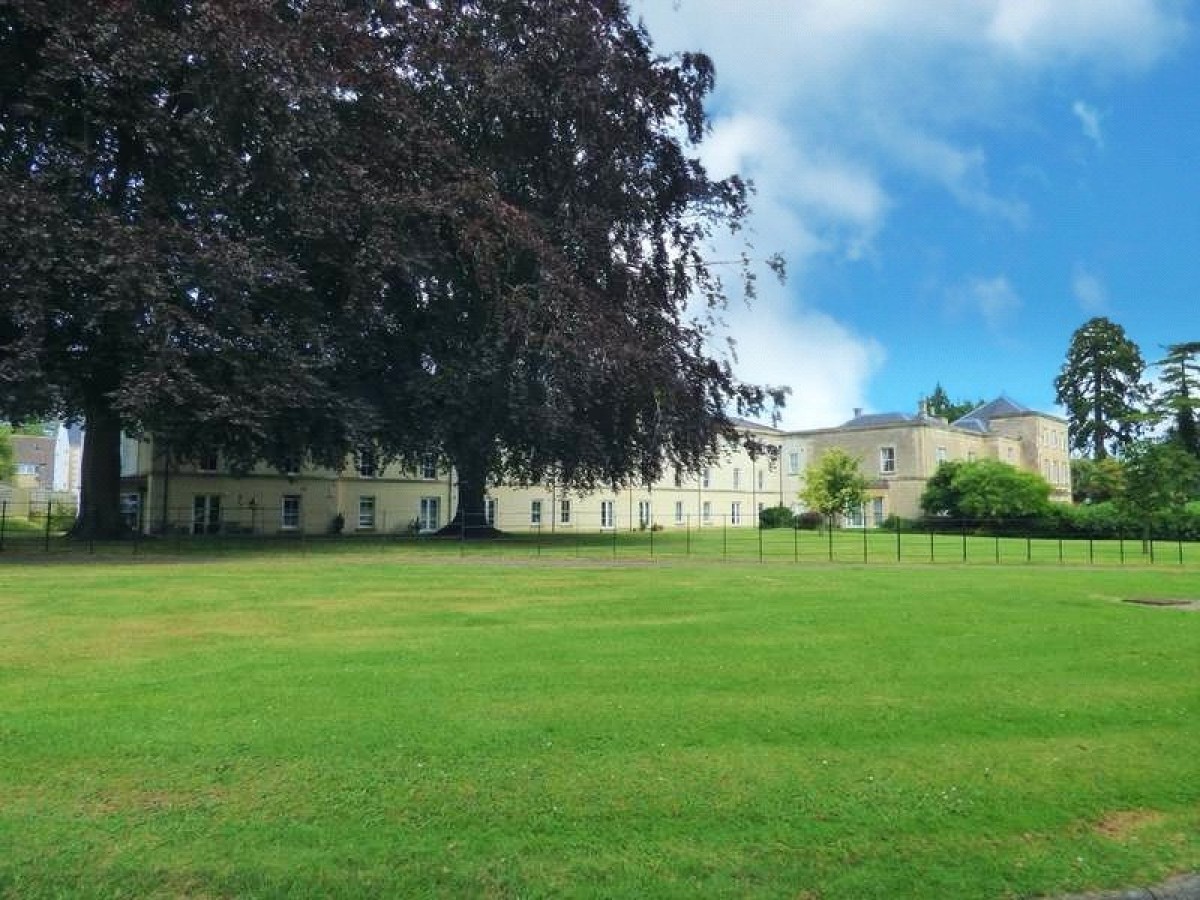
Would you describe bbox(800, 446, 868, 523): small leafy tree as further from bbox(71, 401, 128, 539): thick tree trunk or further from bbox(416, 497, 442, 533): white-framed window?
bbox(71, 401, 128, 539): thick tree trunk

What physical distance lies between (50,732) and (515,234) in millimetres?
23993

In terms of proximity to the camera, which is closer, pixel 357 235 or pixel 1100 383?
pixel 357 235

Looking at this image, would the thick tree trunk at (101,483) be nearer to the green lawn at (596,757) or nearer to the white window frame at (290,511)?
the white window frame at (290,511)

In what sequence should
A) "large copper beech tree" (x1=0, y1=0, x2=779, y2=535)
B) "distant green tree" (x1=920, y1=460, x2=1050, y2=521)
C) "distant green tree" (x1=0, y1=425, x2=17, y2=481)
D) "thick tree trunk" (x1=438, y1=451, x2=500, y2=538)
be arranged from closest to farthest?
"large copper beech tree" (x1=0, y1=0, x2=779, y2=535), "thick tree trunk" (x1=438, y1=451, x2=500, y2=538), "distant green tree" (x1=920, y1=460, x2=1050, y2=521), "distant green tree" (x1=0, y1=425, x2=17, y2=481)

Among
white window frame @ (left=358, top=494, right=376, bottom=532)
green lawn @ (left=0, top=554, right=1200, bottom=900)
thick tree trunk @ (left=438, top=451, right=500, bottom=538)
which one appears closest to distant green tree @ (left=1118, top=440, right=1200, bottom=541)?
thick tree trunk @ (left=438, top=451, right=500, bottom=538)

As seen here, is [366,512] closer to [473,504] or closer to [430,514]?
[430,514]

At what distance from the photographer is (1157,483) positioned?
35.5 metres

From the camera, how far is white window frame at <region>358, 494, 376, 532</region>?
2012 inches

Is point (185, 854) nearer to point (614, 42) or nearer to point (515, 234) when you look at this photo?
point (515, 234)

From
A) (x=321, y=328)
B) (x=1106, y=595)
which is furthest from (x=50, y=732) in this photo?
(x=321, y=328)

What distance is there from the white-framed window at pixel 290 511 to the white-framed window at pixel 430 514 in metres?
7.09

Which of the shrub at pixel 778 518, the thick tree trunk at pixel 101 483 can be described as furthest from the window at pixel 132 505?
the shrub at pixel 778 518

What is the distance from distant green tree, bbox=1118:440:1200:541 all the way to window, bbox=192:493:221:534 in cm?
4002

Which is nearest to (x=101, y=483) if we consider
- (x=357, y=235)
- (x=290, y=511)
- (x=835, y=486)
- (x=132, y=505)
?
(x=357, y=235)
